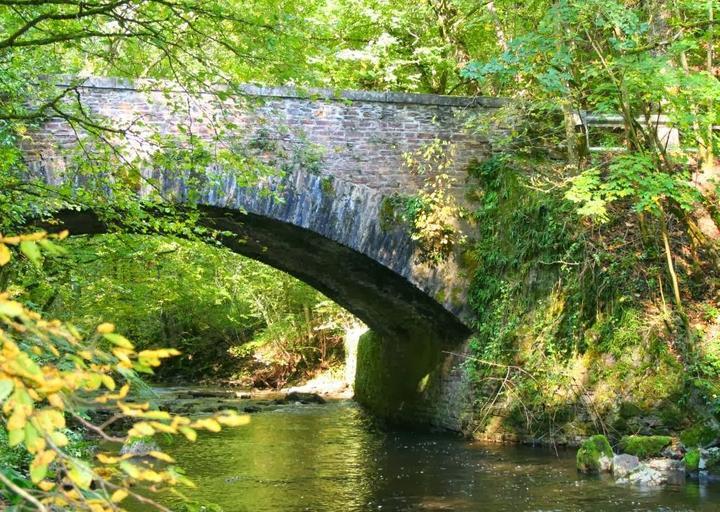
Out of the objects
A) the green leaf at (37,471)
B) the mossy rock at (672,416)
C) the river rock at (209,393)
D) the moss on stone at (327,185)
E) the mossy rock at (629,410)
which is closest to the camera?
the green leaf at (37,471)

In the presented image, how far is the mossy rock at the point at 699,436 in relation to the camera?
7.42 m

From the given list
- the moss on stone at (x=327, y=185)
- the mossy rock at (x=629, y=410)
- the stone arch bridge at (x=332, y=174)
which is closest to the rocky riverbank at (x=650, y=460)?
the mossy rock at (x=629, y=410)

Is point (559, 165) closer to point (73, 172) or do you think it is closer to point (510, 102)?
point (510, 102)

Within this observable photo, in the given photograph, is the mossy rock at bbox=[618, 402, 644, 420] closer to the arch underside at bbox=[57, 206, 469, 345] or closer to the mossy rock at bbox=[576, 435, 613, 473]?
the mossy rock at bbox=[576, 435, 613, 473]

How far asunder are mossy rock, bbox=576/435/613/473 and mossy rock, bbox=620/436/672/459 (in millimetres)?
191

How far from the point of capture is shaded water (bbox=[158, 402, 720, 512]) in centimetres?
636

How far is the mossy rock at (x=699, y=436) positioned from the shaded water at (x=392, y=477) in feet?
3.01

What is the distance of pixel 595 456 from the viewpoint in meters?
7.40

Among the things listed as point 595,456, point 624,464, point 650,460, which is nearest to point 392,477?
point 595,456

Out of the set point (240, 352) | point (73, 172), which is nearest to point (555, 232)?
point (73, 172)

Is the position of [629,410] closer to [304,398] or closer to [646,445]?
[646,445]

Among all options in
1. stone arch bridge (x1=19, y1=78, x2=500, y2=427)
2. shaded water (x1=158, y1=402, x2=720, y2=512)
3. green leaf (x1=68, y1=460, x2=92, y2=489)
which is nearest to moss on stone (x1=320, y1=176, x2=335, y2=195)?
stone arch bridge (x1=19, y1=78, x2=500, y2=427)

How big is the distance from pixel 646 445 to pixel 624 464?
50 cm

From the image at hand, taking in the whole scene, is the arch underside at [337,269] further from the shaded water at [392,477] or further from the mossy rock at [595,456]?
the mossy rock at [595,456]
